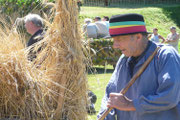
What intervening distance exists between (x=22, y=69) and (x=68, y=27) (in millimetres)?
630

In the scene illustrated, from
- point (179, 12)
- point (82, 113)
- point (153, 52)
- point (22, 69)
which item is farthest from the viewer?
point (179, 12)

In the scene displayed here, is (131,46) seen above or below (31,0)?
above

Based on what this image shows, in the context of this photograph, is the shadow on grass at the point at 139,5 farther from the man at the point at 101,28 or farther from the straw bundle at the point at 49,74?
the straw bundle at the point at 49,74

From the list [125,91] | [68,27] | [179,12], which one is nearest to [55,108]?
[68,27]

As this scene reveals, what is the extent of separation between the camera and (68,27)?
3227 millimetres

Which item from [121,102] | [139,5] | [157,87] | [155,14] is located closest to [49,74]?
[121,102]

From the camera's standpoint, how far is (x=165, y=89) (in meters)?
2.06

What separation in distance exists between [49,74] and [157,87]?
145 cm

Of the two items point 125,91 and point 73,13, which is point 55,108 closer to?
point 73,13

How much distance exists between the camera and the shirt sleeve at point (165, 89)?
2.05 metres

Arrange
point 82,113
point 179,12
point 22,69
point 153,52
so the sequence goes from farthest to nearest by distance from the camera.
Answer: point 179,12
point 82,113
point 22,69
point 153,52

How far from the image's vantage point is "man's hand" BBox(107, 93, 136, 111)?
7.22 ft

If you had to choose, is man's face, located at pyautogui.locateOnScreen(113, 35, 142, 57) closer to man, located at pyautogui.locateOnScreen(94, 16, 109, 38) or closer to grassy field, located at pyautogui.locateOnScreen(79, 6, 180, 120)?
man, located at pyautogui.locateOnScreen(94, 16, 109, 38)

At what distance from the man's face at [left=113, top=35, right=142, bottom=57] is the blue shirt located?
0.25 feet
